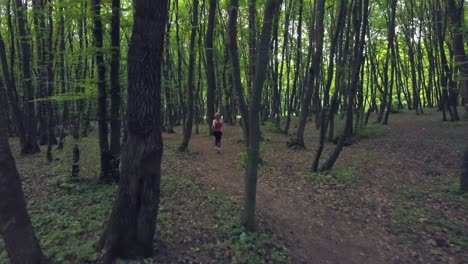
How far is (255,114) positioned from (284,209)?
3094mm

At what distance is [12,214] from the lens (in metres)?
4.56

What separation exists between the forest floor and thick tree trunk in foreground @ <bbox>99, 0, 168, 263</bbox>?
457 millimetres

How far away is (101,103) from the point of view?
342 inches

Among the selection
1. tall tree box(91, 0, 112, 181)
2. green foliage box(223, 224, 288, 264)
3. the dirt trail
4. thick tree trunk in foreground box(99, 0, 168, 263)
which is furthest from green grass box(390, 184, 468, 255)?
tall tree box(91, 0, 112, 181)

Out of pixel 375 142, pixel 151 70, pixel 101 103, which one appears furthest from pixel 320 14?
pixel 151 70

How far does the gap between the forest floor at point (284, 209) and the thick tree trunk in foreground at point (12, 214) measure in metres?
0.62

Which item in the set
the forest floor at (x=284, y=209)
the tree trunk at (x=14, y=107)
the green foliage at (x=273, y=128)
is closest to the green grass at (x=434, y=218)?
the forest floor at (x=284, y=209)

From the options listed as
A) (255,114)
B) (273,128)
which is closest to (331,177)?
(255,114)

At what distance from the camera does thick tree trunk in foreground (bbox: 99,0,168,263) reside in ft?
16.5

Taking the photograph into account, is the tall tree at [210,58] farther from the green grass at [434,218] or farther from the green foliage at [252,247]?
the green foliage at [252,247]

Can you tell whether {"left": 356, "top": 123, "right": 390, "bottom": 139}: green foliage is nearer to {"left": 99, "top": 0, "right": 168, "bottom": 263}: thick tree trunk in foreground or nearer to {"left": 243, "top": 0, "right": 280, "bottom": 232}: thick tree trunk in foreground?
{"left": 243, "top": 0, "right": 280, "bottom": 232}: thick tree trunk in foreground

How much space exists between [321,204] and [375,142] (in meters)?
9.52

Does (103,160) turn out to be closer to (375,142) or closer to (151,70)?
(151,70)

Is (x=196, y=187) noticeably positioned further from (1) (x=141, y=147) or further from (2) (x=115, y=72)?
(1) (x=141, y=147)
